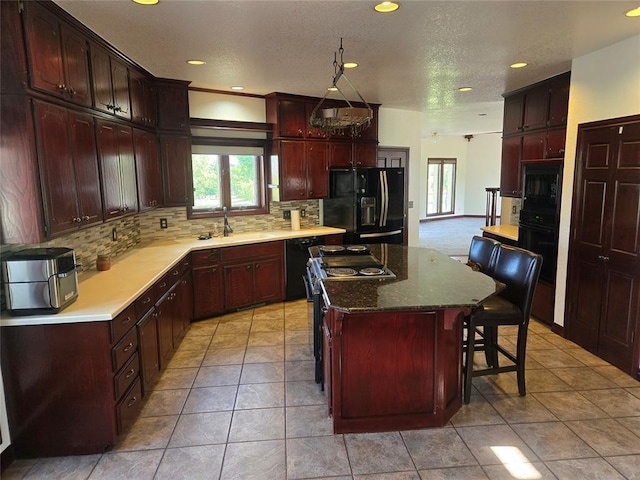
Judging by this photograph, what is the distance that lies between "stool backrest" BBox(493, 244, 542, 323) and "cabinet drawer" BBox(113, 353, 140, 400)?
2601 mm

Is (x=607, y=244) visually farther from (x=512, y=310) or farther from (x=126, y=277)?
(x=126, y=277)

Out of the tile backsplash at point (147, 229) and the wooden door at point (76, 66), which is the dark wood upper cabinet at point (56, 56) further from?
the tile backsplash at point (147, 229)

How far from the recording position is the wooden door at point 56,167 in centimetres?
225

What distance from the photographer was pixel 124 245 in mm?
4062

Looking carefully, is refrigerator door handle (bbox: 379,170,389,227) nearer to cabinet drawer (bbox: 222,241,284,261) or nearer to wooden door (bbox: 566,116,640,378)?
cabinet drawer (bbox: 222,241,284,261)

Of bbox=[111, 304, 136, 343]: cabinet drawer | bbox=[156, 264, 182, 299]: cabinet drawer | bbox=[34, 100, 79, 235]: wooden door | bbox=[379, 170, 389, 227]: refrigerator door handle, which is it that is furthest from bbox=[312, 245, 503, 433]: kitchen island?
bbox=[379, 170, 389, 227]: refrigerator door handle

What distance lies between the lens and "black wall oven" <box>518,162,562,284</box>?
415cm

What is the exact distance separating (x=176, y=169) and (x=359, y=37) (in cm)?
245

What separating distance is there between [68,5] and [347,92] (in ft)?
10.6

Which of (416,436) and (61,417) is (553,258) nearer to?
(416,436)

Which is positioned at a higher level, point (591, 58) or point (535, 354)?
point (591, 58)

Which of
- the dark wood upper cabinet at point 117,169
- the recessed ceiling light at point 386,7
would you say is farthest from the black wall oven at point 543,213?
the dark wood upper cabinet at point 117,169

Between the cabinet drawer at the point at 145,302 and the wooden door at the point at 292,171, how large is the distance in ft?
8.01

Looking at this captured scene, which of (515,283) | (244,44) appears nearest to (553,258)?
(515,283)
